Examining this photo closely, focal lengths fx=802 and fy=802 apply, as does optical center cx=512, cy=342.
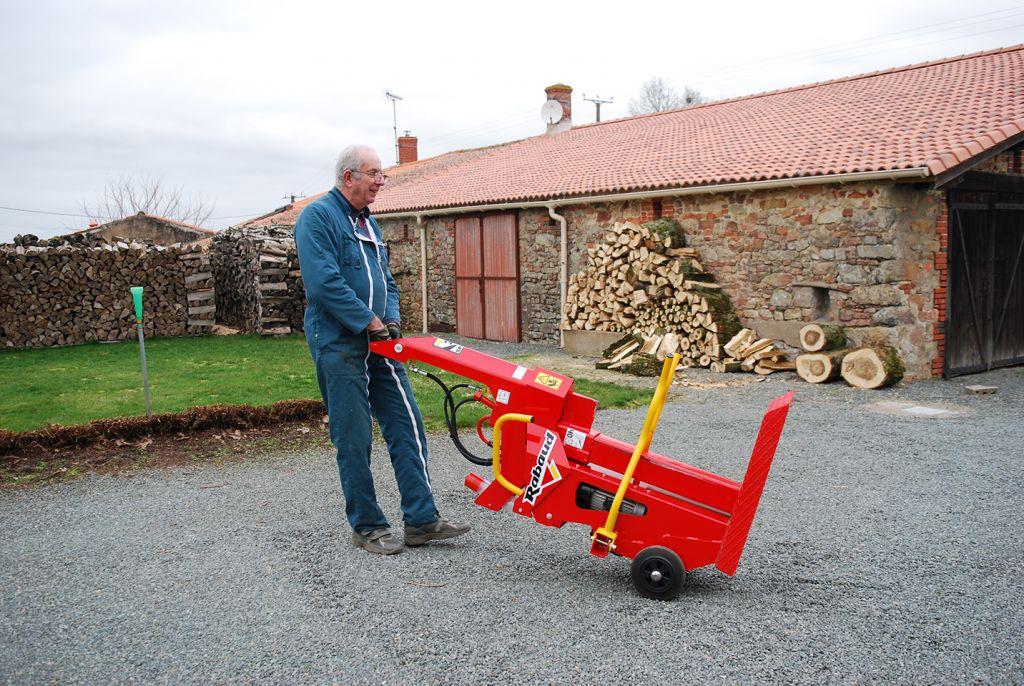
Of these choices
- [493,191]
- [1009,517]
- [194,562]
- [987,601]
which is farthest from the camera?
[493,191]

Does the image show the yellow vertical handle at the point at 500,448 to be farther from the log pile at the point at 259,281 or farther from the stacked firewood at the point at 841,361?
the log pile at the point at 259,281

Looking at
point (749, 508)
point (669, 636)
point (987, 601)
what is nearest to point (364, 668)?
point (669, 636)

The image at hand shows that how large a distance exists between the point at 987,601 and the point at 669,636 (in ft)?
4.93

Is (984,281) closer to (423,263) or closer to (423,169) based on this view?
(423,263)

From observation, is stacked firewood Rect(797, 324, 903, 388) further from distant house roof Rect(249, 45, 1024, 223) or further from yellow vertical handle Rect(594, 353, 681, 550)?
yellow vertical handle Rect(594, 353, 681, 550)

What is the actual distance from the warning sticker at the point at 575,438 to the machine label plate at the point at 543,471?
0.19 feet

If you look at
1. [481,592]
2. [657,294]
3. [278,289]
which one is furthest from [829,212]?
[278,289]

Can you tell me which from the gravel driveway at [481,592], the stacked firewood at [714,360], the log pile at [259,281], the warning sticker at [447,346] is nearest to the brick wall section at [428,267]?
the log pile at [259,281]

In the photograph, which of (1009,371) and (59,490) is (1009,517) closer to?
(59,490)

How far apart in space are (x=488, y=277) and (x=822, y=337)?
25.0 ft

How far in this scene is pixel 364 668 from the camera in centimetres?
303

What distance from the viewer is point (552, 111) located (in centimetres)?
2212

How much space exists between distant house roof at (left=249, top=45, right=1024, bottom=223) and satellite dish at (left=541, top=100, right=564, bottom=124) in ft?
6.42

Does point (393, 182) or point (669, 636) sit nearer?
point (669, 636)
